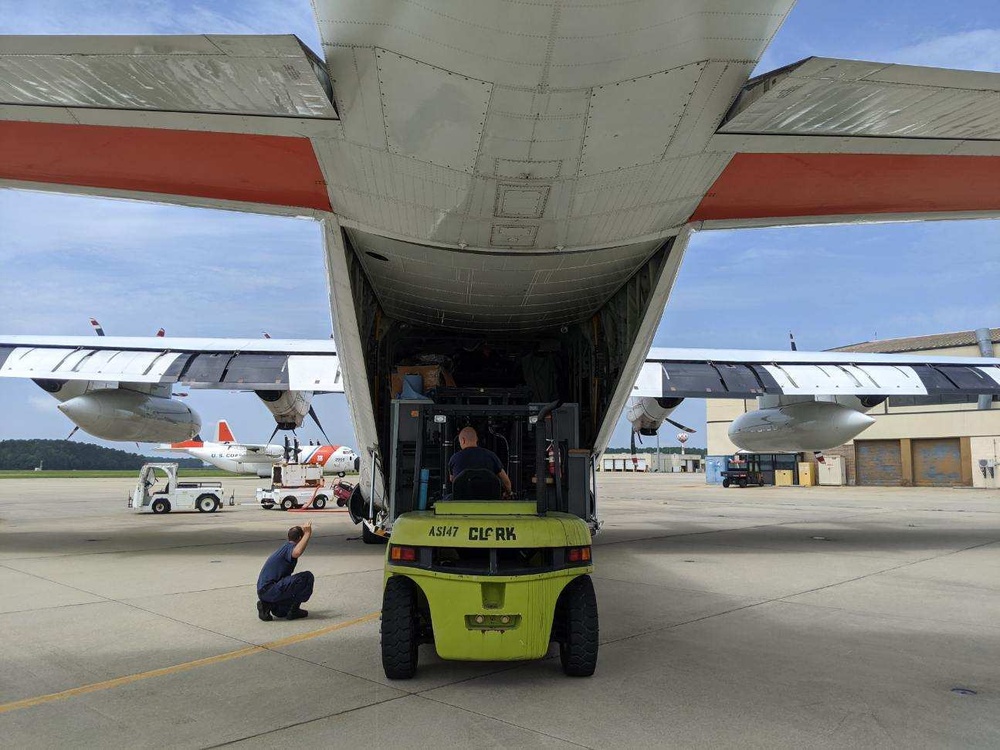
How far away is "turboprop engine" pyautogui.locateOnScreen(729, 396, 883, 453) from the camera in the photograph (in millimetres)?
13617

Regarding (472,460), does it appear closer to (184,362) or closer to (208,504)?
(184,362)

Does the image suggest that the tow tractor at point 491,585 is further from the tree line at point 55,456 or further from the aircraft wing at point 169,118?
the tree line at point 55,456

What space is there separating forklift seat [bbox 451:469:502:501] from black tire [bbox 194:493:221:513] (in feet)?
58.4

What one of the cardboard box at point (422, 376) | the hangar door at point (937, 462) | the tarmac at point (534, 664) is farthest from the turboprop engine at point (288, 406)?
the hangar door at point (937, 462)

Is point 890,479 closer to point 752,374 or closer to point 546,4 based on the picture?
point 752,374

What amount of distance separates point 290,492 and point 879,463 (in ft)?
112

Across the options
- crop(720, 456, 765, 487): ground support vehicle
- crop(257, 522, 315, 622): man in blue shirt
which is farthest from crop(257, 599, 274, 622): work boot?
crop(720, 456, 765, 487): ground support vehicle

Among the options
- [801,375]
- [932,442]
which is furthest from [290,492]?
[932,442]

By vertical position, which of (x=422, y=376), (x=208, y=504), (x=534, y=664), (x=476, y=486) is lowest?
(x=208, y=504)

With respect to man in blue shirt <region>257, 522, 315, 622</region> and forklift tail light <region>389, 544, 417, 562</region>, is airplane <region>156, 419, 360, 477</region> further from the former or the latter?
forklift tail light <region>389, 544, 417, 562</region>

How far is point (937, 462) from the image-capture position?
38.6 metres

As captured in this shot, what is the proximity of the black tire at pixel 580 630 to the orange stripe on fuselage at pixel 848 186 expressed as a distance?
3.59 m

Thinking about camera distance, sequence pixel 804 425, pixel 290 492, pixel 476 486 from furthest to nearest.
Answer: pixel 290 492, pixel 804 425, pixel 476 486

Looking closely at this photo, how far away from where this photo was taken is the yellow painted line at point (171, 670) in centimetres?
395
